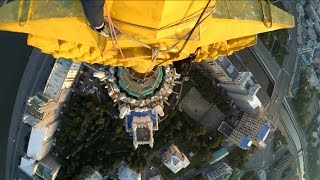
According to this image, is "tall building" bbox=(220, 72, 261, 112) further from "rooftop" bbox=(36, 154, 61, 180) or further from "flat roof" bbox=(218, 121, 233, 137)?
"rooftop" bbox=(36, 154, 61, 180)

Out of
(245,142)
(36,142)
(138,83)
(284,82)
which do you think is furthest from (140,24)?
(284,82)

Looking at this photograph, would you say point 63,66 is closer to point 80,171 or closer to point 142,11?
point 80,171

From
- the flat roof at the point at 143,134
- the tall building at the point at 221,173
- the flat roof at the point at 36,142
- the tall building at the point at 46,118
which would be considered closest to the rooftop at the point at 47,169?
the tall building at the point at 46,118

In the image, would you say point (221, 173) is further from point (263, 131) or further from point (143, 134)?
point (143, 134)

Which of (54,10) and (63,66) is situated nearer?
(54,10)

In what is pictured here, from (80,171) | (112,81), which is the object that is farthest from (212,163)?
(112,81)

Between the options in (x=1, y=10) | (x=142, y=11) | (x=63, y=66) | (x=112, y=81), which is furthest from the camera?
(x=63, y=66)

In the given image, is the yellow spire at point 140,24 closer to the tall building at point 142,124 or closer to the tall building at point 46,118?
the tall building at point 142,124
